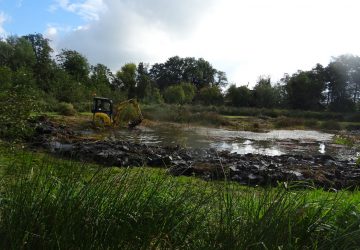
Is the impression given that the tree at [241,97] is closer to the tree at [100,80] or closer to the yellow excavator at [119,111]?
the tree at [100,80]

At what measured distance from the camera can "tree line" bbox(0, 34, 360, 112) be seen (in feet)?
172

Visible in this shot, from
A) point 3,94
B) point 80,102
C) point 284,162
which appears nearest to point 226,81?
point 80,102

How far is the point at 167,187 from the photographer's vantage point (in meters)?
4.76

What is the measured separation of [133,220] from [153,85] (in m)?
78.0

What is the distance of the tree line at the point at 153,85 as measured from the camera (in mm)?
52478

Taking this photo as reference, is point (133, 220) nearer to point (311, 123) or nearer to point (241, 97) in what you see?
point (311, 123)

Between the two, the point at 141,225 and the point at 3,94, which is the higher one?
the point at 3,94


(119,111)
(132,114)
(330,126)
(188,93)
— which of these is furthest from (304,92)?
(119,111)

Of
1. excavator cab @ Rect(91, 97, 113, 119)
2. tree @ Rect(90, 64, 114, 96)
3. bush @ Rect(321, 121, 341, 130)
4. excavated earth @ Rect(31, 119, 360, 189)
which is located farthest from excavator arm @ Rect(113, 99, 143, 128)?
bush @ Rect(321, 121, 341, 130)

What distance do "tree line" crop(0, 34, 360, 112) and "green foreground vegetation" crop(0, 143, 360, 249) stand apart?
40500mm

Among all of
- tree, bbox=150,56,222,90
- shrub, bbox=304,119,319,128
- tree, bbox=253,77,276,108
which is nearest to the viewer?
shrub, bbox=304,119,319,128

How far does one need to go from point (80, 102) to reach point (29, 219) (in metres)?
45.7

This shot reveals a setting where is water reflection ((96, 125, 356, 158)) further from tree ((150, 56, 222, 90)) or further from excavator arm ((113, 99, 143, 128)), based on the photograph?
tree ((150, 56, 222, 90))

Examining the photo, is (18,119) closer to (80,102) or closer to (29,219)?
(29,219)
